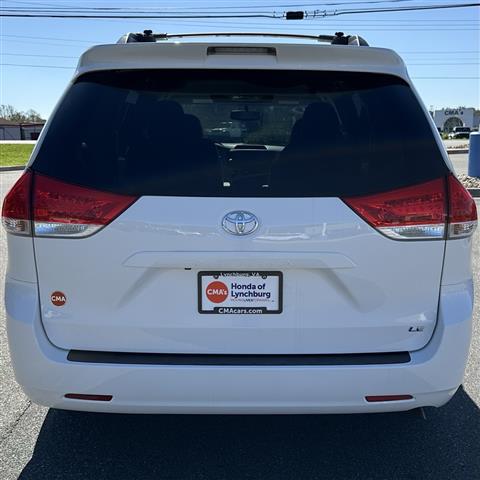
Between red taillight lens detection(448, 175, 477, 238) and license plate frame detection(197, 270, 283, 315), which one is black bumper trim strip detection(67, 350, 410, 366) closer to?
license plate frame detection(197, 270, 283, 315)

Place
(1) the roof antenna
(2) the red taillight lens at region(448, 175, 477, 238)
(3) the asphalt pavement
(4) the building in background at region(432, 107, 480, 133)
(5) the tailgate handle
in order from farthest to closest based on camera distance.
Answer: (4) the building in background at region(432, 107, 480, 133) < (1) the roof antenna < (3) the asphalt pavement < (2) the red taillight lens at region(448, 175, 477, 238) < (5) the tailgate handle


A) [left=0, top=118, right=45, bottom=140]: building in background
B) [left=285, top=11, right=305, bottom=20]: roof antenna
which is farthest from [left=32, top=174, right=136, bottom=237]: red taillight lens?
[left=0, top=118, right=45, bottom=140]: building in background

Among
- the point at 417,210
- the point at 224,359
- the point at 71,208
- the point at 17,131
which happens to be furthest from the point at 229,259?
the point at 17,131

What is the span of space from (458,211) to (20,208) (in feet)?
5.95

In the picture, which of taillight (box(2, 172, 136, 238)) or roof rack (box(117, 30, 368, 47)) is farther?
roof rack (box(117, 30, 368, 47))

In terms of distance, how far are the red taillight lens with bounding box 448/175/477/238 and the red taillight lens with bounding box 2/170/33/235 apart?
5.69 ft

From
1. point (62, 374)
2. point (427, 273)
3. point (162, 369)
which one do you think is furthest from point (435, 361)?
point (62, 374)

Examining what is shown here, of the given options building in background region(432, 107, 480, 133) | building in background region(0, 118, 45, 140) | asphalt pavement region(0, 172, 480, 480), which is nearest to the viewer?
asphalt pavement region(0, 172, 480, 480)

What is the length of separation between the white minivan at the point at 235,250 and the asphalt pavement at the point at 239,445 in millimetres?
523

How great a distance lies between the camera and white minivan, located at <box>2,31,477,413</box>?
2.41 m

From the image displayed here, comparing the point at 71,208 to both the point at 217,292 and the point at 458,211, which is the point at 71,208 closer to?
the point at 217,292

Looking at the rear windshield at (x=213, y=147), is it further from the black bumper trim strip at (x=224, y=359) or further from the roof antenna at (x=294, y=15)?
the roof antenna at (x=294, y=15)

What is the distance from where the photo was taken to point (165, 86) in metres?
2.56

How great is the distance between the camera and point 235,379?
2434 millimetres
